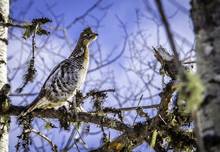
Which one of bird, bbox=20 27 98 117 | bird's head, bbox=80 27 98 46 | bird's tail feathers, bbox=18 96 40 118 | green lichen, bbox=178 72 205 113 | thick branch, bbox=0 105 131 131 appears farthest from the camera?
bird's head, bbox=80 27 98 46

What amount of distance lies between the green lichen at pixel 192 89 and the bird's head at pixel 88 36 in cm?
432

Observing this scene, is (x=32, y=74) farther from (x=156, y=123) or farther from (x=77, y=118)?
(x=156, y=123)

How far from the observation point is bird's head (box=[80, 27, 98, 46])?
5.64 meters

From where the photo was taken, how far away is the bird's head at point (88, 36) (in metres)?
5.64

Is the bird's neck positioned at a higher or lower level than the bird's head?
lower

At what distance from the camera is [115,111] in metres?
3.83

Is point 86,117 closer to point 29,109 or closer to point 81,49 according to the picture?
point 29,109

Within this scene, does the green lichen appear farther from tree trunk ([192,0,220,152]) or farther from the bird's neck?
the bird's neck

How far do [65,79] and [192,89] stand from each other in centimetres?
370

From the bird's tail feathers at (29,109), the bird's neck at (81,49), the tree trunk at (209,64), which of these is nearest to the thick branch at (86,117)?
the bird's tail feathers at (29,109)

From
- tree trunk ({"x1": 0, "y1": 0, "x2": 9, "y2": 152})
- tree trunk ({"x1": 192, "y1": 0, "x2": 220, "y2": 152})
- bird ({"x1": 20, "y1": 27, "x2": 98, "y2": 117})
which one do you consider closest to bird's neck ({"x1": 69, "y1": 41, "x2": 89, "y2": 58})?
bird ({"x1": 20, "y1": 27, "x2": 98, "y2": 117})

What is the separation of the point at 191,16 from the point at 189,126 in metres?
2.28

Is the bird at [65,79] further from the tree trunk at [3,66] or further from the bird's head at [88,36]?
the tree trunk at [3,66]

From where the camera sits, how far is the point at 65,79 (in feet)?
16.2
